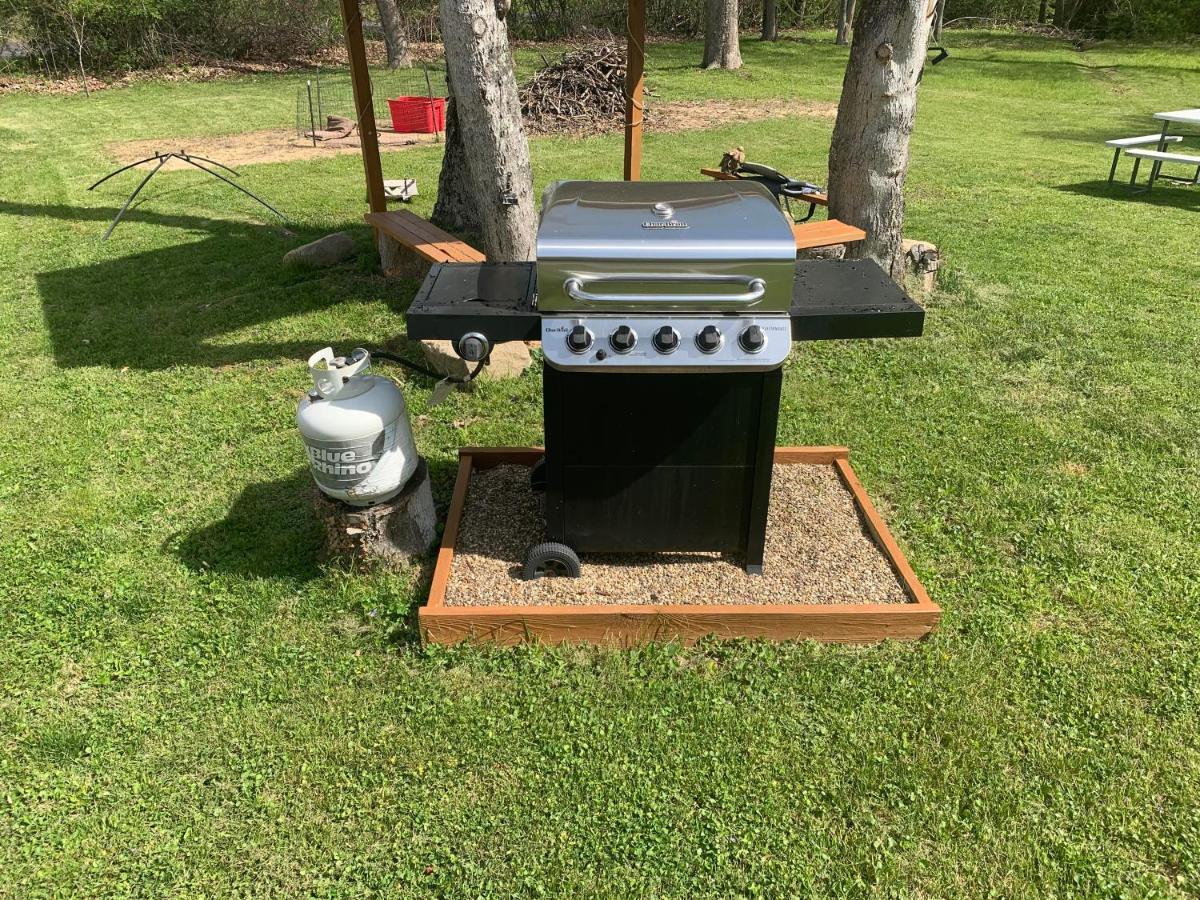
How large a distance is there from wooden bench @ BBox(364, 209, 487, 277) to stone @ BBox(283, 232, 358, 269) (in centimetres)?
43

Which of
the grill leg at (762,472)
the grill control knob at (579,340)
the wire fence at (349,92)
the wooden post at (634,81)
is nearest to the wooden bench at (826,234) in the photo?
the wooden post at (634,81)

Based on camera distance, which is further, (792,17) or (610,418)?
(792,17)

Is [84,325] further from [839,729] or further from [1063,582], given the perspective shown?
[1063,582]

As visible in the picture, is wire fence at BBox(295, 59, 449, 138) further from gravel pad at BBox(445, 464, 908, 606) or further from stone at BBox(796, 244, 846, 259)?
gravel pad at BBox(445, 464, 908, 606)

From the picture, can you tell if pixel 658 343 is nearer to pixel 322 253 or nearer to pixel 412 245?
pixel 412 245

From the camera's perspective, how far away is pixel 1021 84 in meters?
18.1

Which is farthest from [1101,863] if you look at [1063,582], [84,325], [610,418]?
[84,325]

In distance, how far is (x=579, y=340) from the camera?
2.64 m

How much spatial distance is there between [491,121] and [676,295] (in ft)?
8.60

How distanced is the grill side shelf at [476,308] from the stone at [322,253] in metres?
4.24

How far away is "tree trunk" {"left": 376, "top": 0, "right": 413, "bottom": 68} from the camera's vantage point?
15859 millimetres

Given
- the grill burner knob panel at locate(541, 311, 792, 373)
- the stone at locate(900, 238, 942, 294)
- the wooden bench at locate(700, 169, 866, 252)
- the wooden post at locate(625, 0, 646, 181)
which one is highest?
the wooden post at locate(625, 0, 646, 181)

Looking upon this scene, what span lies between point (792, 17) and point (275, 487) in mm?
27887

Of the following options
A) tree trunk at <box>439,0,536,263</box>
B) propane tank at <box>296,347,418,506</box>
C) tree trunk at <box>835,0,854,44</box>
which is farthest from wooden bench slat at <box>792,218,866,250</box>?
tree trunk at <box>835,0,854,44</box>
